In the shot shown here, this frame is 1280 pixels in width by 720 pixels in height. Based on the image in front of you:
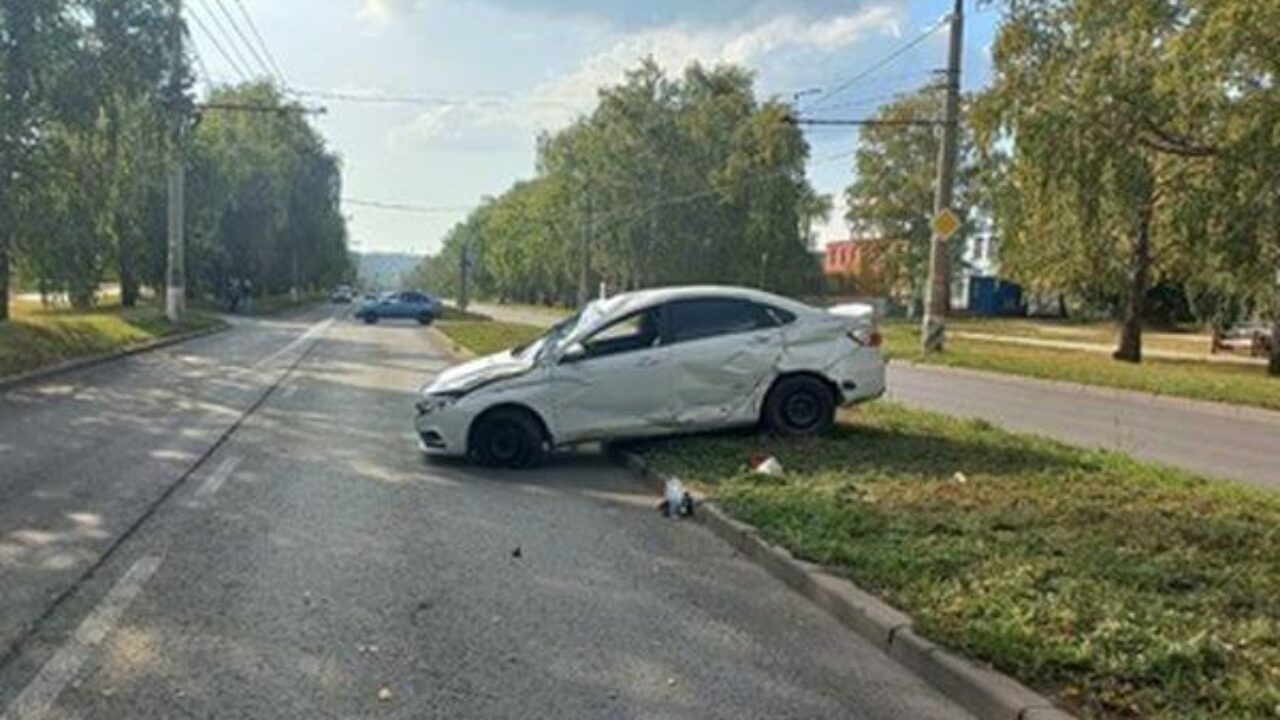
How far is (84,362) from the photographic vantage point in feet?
73.5

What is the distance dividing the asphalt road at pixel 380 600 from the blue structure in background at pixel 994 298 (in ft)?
300

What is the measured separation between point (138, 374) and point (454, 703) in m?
18.1

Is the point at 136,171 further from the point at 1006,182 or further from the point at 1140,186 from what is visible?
the point at 1140,186

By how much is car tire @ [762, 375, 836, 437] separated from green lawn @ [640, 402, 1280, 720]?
0.77 feet

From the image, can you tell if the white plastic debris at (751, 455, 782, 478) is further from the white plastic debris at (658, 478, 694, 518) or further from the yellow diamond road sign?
the yellow diamond road sign

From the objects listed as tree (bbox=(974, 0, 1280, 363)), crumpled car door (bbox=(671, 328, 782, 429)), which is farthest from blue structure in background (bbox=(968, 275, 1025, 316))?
crumpled car door (bbox=(671, 328, 782, 429))

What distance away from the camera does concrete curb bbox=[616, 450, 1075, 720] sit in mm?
4668

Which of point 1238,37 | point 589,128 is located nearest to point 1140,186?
point 1238,37

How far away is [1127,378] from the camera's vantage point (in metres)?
24.0

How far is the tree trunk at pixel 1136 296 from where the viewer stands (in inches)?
1344

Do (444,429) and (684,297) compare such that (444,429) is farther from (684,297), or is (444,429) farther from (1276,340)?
(1276,340)

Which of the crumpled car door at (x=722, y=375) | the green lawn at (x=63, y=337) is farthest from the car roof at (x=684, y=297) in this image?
the green lawn at (x=63, y=337)

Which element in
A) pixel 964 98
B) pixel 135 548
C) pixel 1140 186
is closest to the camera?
pixel 135 548

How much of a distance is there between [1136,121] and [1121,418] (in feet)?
32.9
